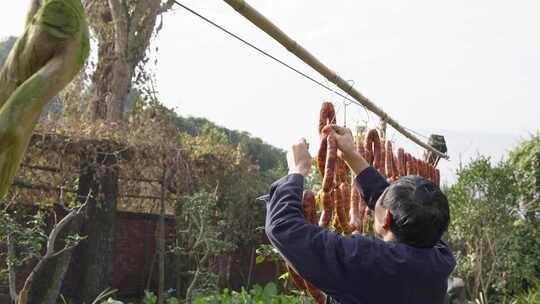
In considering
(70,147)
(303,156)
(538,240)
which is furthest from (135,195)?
(303,156)

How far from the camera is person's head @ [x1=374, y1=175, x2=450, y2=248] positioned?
1661 millimetres

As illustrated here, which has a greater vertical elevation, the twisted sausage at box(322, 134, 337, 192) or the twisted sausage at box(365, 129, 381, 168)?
the twisted sausage at box(365, 129, 381, 168)

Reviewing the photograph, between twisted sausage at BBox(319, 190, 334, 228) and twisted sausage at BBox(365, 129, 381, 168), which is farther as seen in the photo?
twisted sausage at BBox(365, 129, 381, 168)

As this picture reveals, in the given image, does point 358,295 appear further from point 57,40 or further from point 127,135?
point 127,135

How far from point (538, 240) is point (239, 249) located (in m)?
4.79

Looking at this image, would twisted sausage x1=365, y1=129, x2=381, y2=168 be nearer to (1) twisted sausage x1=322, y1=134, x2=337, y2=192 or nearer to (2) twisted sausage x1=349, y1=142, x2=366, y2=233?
(2) twisted sausage x1=349, y1=142, x2=366, y2=233

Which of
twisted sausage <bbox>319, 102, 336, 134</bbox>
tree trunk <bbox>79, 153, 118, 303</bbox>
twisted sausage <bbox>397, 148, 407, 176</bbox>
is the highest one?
twisted sausage <bbox>319, 102, 336, 134</bbox>

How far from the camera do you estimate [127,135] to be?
7582 mm

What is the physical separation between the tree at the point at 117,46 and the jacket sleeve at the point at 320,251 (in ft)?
21.2

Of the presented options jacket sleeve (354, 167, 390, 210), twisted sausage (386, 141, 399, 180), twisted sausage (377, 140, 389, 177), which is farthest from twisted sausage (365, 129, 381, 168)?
jacket sleeve (354, 167, 390, 210)

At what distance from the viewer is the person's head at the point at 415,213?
1661mm

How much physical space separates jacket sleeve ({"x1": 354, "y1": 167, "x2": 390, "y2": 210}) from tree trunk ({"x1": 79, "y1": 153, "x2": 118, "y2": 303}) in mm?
5676

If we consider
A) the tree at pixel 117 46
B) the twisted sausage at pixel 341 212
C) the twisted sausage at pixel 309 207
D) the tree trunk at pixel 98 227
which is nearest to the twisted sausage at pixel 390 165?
the twisted sausage at pixel 341 212

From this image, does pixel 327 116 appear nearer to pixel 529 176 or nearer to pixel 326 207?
pixel 326 207
